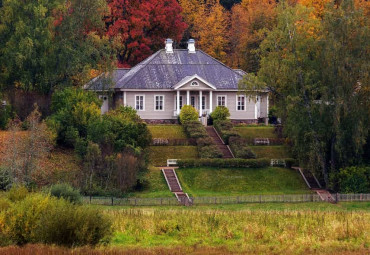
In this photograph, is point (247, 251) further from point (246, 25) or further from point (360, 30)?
point (246, 25)

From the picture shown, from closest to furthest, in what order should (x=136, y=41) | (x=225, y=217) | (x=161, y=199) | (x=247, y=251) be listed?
1. (x=247, y=251)
2. (x=225, y=217)
3. (x=161, y=199)
4. (x=136, y=41)

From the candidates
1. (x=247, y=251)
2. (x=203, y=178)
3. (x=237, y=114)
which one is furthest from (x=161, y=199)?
(x=237, y=114)

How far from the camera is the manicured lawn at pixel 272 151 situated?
5769cm

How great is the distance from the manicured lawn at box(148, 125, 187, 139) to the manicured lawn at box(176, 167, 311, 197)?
6987mm

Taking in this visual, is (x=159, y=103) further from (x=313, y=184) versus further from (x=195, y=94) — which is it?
(x=313, y=184)

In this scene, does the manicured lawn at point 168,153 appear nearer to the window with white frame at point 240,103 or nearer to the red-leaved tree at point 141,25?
the window with white frame at point 240,103

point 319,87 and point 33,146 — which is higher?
point 319,87

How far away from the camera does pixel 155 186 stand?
5056cm

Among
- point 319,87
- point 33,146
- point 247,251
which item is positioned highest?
point 319,87

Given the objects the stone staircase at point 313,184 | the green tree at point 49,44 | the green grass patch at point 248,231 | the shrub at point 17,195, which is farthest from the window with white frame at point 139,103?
the shrub at point 17,195

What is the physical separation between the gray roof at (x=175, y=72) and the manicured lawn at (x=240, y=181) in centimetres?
1422

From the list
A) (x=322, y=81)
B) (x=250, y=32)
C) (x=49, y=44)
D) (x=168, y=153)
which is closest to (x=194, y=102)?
(x=168, y=153)

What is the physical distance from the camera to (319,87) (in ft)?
171

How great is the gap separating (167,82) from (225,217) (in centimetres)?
3180
